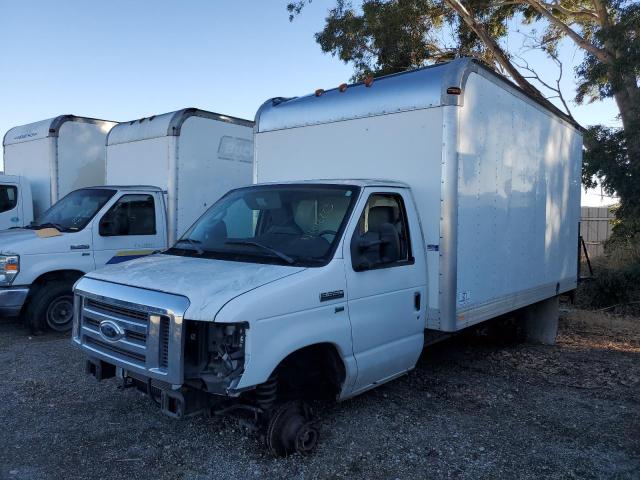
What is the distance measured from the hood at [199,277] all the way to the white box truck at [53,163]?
6.38m

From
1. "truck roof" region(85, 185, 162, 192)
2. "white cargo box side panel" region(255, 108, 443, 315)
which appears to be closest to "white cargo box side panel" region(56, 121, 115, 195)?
"truck roof" region(85, 185, 162, 192)

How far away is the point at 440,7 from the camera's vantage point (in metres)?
17.9

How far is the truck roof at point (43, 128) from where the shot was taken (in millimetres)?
9867

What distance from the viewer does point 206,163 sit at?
348 inches

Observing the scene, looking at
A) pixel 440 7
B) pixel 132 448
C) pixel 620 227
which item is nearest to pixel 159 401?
pixel 132 448

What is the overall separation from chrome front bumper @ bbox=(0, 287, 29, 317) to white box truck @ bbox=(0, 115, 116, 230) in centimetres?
283

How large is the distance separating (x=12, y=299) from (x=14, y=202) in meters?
3.23

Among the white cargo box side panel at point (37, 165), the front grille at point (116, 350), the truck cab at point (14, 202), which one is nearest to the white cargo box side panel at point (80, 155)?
the white cargo box side panel at point (37, 165)

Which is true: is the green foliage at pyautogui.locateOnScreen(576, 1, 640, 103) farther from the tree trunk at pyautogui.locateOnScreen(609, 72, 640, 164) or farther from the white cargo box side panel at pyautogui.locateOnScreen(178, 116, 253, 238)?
the white cargo box side panel at pyautogui.locateOnScreen(178, 116, 253, 238)

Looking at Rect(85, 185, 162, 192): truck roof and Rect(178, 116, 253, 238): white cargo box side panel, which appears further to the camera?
Rect(178, 116, 253, 238): white cargo box side panel

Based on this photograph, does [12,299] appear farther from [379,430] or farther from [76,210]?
[379,430]

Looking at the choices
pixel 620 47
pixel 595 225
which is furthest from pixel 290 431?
pixel 595 225

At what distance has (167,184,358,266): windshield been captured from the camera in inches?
164

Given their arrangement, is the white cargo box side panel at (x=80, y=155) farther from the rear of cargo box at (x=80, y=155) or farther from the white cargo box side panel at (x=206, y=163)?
the white cargo box side panel at (x=206, y=163)
